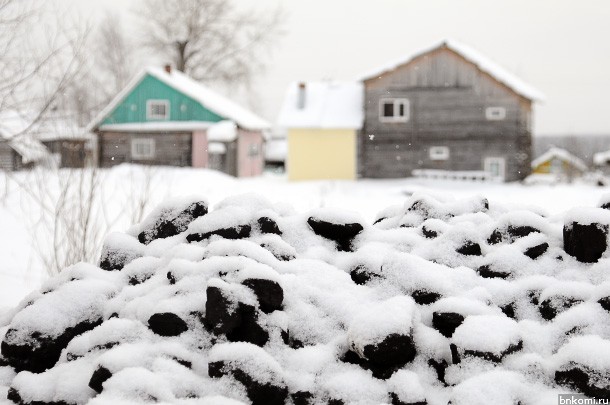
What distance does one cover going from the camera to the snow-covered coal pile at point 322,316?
2117mm

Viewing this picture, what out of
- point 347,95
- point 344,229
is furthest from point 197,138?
point 344,229

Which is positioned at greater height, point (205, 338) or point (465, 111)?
point (465, 111)

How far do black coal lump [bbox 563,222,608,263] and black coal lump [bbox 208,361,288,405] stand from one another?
1513 millimetres

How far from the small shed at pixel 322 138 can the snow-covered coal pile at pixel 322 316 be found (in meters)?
20.3

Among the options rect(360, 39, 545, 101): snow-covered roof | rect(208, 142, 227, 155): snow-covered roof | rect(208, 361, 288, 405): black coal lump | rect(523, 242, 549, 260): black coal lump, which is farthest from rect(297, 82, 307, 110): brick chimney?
rect(208, 361, 288, 405): black coal lump

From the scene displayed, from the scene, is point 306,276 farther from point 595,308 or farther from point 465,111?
point 465,111

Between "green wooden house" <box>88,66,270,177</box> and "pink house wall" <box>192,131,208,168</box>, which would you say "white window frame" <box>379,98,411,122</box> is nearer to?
"green wooden house" <box>88,66,270,177</box>

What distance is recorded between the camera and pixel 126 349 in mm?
2211

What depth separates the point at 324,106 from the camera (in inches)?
953

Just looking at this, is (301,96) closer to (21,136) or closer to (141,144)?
(141,144)

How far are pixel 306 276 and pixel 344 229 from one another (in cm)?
47

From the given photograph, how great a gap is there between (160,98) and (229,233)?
23787 millimetres

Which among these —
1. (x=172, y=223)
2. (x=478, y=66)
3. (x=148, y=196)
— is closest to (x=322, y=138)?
(x=478, y=66)

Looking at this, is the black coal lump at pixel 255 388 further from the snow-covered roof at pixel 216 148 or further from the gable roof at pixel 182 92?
the snow-covered roof at pixel 216 148
